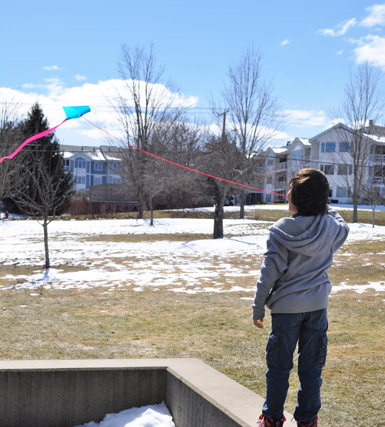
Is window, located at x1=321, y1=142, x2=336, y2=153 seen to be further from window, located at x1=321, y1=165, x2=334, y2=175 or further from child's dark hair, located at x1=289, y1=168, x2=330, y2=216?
child's dark hair, located at x1=289, y1=168, x2=330, y2=216

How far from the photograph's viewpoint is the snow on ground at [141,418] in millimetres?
3539

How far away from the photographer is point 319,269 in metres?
2.91

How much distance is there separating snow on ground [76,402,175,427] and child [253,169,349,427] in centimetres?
104

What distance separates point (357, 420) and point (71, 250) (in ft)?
47.0

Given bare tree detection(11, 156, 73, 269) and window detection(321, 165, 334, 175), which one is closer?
bare tree detection(11, 156, 73, 269)

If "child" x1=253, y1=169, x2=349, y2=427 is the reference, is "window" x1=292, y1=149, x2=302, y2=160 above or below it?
above

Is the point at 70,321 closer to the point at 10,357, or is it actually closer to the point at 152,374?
the point at 10,357

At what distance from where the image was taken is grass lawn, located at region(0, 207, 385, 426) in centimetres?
408

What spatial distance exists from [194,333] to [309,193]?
3.82m

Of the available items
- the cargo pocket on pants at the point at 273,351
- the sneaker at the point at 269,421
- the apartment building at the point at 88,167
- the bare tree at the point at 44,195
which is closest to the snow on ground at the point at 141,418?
the sneaker at the point at 269,421

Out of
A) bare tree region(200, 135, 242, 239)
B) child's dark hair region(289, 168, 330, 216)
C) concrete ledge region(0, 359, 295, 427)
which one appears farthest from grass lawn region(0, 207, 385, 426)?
bare tree region(200, 135, 242, 239)

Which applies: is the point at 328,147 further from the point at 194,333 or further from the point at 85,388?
the point at 85,388

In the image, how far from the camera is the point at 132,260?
1397 cm

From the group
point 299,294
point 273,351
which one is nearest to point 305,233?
point 299,294
